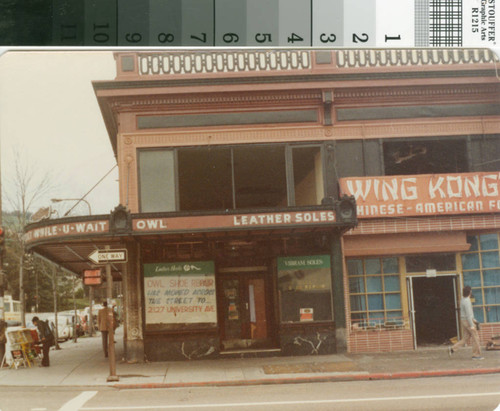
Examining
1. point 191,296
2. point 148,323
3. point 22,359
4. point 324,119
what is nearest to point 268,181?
point 324,119

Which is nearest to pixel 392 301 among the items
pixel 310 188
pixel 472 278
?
pixel 472 278

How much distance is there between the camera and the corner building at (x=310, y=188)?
51.6ft

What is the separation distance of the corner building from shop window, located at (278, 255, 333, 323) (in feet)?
0.11

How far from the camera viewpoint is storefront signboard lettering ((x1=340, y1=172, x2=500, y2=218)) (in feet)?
51.4

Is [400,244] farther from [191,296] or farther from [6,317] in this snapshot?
[6,317]

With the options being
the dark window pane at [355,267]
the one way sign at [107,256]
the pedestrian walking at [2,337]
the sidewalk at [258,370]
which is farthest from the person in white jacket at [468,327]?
the pedestrian walking at [2,337]

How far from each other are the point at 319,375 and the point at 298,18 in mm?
6961

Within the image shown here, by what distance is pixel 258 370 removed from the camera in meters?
14.1

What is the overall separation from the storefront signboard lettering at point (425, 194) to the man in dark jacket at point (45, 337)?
765cm

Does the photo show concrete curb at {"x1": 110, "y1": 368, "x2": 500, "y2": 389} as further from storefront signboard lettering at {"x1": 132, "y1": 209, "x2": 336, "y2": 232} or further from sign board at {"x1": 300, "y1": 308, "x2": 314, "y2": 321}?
storefront signboard lettering at {"x1": 132, "y1": 209, "x2": 336, "y2": 232}

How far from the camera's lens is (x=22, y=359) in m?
15.2

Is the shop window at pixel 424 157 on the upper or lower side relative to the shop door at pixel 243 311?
upper

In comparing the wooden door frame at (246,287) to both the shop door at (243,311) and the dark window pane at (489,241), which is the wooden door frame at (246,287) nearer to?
the shop door at (243,311)

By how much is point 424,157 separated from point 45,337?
986 cm
